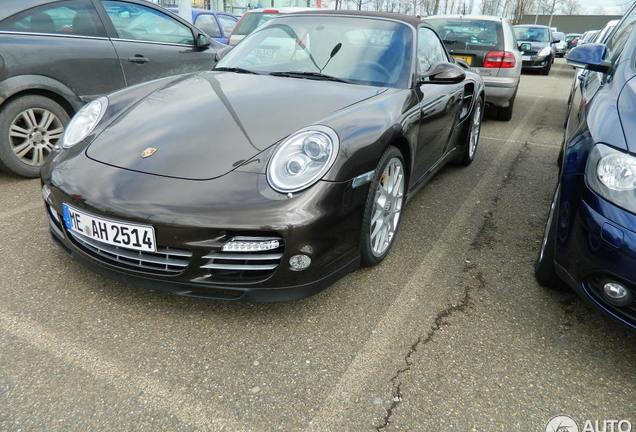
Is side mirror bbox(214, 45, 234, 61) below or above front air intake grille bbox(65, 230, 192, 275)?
above

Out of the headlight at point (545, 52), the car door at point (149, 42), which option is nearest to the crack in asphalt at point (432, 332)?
the car door at point (149, 42)

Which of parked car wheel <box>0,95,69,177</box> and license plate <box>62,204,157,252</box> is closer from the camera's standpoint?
license plate <box>62,204,157,252</box>

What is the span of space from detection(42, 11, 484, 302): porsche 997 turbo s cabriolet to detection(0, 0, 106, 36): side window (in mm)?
1603

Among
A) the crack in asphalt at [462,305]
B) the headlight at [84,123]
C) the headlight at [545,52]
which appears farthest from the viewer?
the headlight at [545,52]

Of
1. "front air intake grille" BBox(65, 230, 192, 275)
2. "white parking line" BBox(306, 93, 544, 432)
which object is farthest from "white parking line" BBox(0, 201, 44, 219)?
"white parking line" BBox(306, 93, 544, 432)

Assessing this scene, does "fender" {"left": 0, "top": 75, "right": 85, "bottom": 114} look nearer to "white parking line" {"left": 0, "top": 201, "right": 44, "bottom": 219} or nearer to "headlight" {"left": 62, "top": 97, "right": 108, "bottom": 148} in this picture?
"white parking line" {"left": 0, "top": 201, "right": 44, "bottom": 219}

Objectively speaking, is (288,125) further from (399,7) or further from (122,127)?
(399,7)

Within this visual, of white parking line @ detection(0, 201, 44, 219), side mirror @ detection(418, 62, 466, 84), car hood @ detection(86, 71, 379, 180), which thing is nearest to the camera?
car hood @ detection(86, 71, 379, 180)

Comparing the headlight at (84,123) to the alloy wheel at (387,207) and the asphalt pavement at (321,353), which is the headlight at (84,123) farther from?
the alloy wheel at (387,207)

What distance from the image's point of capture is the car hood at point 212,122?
2.15 metres

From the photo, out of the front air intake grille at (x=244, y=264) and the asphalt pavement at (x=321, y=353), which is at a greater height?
the front air intake grille at (x=244, y=264)

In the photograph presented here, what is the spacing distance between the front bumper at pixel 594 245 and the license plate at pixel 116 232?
170 cm

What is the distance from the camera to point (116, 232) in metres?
2.00

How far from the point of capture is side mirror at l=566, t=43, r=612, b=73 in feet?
8.89
